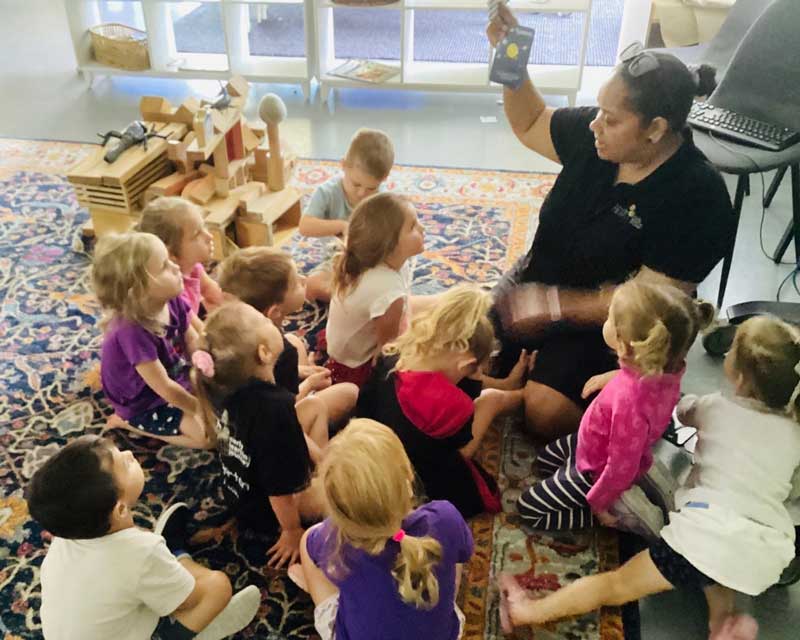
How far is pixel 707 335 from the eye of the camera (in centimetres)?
238

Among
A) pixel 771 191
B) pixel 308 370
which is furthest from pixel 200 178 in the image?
pixel 771 191

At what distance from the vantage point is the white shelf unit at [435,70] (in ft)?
12.6

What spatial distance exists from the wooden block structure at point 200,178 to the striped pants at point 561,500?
141 centimetres

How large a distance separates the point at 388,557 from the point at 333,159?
8.27 ft

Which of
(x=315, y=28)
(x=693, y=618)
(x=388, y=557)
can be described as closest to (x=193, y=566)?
(x=388, y=557)

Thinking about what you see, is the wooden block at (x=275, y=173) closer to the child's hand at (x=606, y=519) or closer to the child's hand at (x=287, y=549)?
the child's hand at (x=287, y=549)

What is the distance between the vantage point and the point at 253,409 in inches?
60.3

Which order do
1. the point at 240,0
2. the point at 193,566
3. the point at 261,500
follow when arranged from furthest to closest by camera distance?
the point at 240,0 → the point at 261,500 → the point at 193,566

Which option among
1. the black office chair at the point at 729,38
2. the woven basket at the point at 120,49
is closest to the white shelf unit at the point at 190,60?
the woven basket at the point at 120,49

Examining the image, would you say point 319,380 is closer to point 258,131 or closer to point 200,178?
point 200,178

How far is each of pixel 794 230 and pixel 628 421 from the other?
5.39 feet

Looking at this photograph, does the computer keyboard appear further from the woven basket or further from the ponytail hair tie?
the woven basket

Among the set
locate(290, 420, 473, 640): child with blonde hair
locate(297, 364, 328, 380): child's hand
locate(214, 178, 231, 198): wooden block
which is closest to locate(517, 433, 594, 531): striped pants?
locate(290, 420, 473, 640): child with blonde hair

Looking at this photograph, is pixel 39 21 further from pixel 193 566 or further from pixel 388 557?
pixel 388 557
